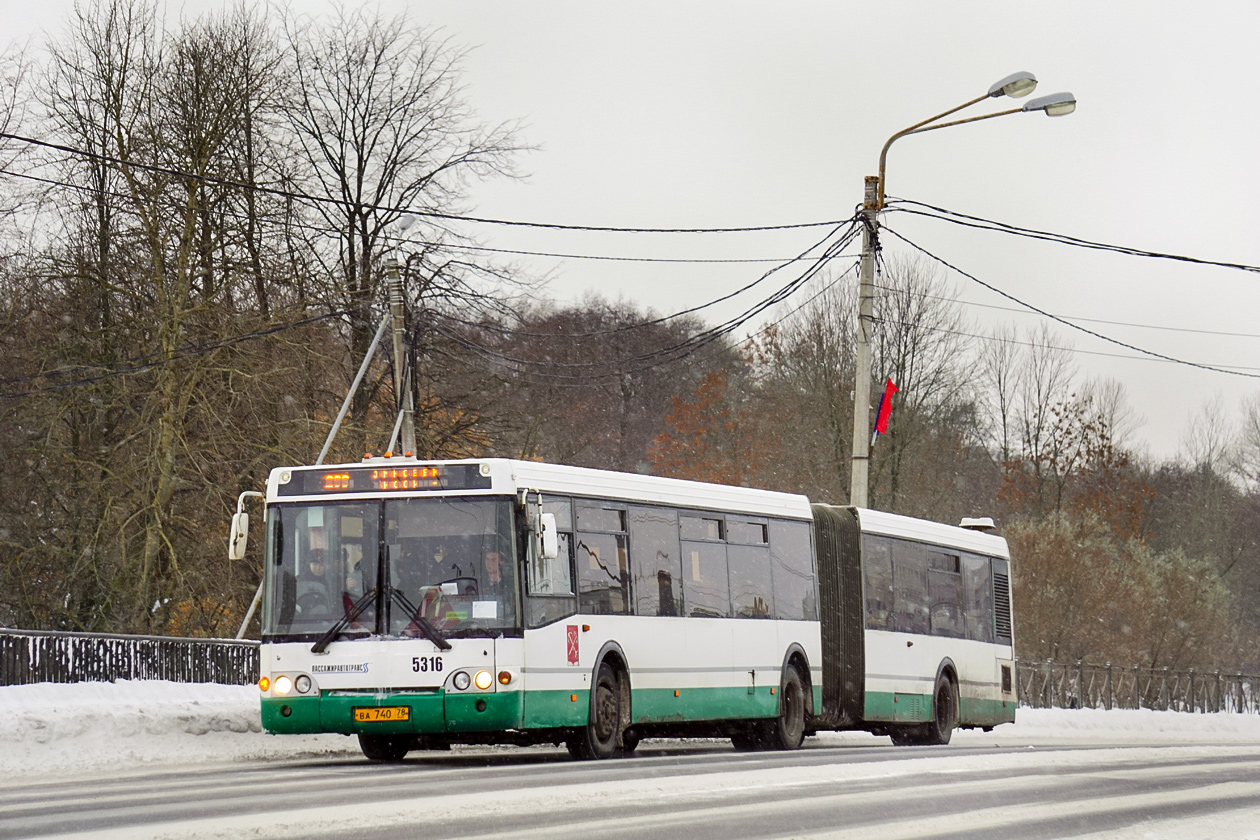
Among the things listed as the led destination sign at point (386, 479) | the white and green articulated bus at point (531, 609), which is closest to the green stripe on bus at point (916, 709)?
the white and green articulated bus at point (531, 609)


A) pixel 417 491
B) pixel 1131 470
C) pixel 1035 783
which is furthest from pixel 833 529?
pixel 1131 470

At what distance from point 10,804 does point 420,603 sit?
4.94 m

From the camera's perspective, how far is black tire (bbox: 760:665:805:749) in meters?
18.9

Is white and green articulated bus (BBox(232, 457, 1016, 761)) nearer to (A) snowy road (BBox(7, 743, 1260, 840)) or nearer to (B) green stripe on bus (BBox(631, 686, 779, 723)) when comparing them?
(B) green stripe on bus (BBox(631, 686, 779, 723))

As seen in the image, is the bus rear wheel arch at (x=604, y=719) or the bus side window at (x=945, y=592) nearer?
the bus rear wheel arch at (x=604, y=719)

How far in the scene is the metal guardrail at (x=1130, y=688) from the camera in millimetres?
38844

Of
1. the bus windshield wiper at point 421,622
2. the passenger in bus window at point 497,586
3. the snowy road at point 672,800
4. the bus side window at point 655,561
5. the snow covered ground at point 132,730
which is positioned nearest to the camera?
the snowy road at point 672,800

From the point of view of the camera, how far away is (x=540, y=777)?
38.9 ft

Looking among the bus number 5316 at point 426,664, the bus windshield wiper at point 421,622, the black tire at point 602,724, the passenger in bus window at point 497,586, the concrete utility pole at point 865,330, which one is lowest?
the black tire at point 602,724

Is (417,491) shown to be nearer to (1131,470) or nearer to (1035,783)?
(1035,783)

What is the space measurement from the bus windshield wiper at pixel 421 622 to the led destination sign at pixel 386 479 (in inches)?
39.9

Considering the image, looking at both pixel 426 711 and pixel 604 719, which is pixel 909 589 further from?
pixel 426 711

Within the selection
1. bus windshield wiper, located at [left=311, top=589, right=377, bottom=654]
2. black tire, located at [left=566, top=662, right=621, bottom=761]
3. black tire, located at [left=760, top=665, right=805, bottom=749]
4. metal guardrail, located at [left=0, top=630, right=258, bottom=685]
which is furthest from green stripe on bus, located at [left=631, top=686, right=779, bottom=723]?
metal guardrail, located at [left=0, top=630, right=258, bottom=685]

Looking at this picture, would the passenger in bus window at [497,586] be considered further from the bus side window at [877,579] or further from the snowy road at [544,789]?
the bus side window at [877,579]
